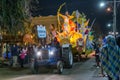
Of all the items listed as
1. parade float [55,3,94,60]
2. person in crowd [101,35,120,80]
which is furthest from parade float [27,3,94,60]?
person in crowd [101,35,120,80]

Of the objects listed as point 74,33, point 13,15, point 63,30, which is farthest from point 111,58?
point 74,33

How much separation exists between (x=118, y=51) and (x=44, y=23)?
17.7 m

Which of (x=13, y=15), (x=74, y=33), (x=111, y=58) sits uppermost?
(x=74, y=33)

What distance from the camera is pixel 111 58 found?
391 inches

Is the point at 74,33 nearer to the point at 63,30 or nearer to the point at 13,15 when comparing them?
the point at 63,30

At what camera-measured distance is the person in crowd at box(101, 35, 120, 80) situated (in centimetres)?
988

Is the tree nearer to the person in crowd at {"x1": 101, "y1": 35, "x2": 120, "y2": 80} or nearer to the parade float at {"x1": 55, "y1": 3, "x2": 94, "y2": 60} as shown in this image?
the person in crowd at {"x1": 101, "y1": 35, "x2": 120, "y2": 80}

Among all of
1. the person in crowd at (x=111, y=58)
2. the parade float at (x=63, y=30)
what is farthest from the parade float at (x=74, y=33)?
the person in crowd at (x=111, y=58)

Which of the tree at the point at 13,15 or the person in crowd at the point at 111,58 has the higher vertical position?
the tree at the point at 13,15

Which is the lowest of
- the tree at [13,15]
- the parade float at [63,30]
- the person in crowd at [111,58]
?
the person in crowd at [111,58]

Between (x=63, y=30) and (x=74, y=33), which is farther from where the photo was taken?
(x=74, y=33)

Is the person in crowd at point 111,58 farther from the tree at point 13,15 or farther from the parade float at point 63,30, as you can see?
the parade float at point 63,30

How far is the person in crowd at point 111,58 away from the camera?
32.4 feet

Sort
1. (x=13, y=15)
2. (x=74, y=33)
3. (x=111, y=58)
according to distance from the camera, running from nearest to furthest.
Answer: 1. (x=13, y=15)
2. (x=111, y=58)
3. (x=74, y=33)
